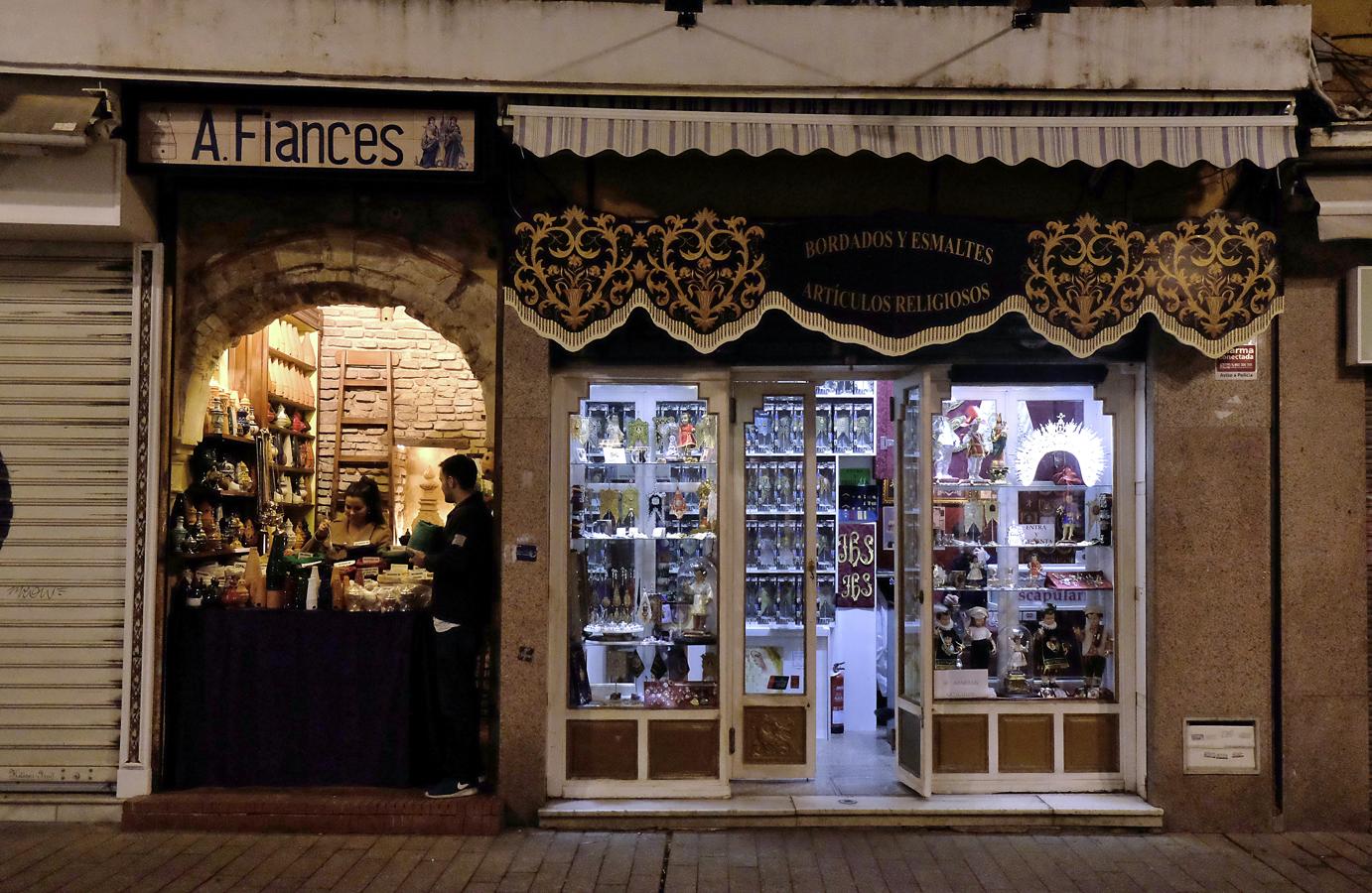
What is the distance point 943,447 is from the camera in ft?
22.9

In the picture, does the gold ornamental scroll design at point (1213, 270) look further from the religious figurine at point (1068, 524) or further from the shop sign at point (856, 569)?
the shop sign at point (856, 569)

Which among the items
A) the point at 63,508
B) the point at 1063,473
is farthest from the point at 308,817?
the point at 1063,473

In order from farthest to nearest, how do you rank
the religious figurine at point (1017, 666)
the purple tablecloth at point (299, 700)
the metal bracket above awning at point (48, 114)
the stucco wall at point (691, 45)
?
the religious figurine at point (1017, 666), the purple tablecloth at point (299, 700), the stucco wall at point (691, 45), the metal bracket above awning at point (48, 114)

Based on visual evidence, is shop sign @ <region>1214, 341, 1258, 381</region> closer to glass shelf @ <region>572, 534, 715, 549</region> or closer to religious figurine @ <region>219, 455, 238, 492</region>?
glass shelf @ <region>572, 534, 715, 549</region>

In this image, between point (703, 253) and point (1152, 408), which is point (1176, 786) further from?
point (703, 253)

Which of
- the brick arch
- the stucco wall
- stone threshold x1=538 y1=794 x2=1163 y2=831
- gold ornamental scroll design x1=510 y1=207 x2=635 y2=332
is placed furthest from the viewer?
the brick arch

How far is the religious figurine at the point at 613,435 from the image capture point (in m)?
6.81

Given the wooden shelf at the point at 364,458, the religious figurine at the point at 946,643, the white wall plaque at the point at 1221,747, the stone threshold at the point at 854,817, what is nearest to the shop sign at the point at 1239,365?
the white wall plaque at the point at 1221,747

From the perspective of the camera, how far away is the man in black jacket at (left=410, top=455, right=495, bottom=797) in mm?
6184

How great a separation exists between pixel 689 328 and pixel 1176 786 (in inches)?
149

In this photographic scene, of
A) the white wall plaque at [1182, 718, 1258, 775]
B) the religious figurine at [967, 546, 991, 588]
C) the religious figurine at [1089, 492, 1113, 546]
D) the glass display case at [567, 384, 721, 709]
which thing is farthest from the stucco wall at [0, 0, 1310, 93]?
the white wall plaque at [1182, 718, 1258, 775]

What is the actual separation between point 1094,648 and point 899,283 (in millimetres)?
2672

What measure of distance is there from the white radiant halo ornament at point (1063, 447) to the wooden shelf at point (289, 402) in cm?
568

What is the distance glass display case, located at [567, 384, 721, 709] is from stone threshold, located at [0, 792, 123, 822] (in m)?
2.73
